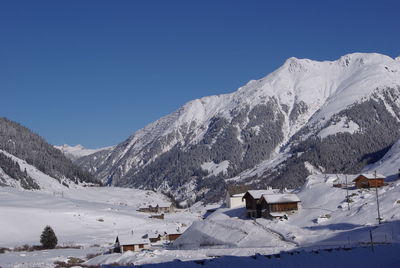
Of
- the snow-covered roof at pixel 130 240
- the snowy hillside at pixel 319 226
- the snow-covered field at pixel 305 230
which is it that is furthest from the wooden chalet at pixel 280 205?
the snow-covered roof at pixel 130 240

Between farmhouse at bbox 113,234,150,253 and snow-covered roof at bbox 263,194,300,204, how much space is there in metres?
21.5

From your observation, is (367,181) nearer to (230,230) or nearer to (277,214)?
(277,214)

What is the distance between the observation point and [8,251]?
7562 centimetres

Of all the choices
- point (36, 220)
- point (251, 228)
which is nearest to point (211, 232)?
point (251, 228)

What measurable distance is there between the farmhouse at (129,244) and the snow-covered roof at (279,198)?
2154 cm

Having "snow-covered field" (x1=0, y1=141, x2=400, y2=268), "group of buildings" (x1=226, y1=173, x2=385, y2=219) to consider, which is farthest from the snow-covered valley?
"group of buildings" (x1=226, y1=173, x2=385, y2=219)

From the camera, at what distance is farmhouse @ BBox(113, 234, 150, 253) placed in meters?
78.6

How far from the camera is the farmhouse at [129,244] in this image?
258 feet

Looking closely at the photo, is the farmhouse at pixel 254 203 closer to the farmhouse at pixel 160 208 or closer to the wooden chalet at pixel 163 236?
the wooden chalet at pixel 163 236

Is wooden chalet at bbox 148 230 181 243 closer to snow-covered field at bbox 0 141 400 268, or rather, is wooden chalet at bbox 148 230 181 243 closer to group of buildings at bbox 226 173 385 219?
snow-covered field at bbox 0 141 400 268

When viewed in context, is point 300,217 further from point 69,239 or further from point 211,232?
point 69,239

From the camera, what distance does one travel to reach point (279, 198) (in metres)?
86.7

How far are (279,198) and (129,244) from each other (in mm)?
26026

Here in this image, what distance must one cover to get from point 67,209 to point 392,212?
87296 millimetres
